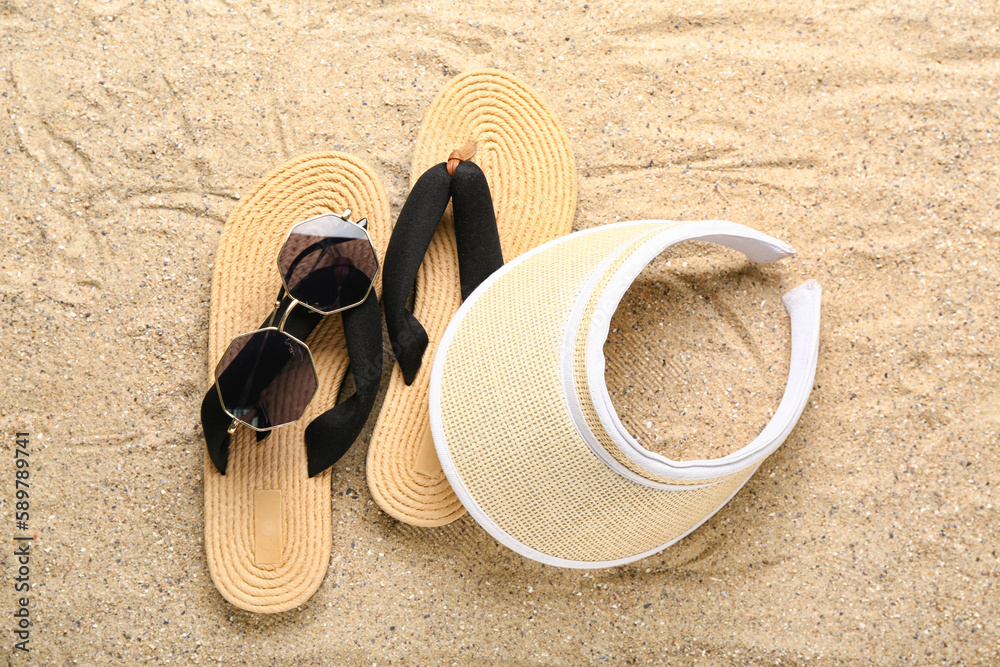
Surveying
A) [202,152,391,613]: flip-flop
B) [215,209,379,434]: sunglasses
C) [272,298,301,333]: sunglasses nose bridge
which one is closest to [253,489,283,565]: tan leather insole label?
[202,152,391,613]: flip-flop

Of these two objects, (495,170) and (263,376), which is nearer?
(263,376)

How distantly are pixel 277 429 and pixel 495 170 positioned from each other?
1.62 feet

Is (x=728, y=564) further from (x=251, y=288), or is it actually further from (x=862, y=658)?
(x=251, y=288)

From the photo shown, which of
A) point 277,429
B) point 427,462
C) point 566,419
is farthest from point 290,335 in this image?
point 566,419

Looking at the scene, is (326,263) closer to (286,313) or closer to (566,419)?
(286,313)

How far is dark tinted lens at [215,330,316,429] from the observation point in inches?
35.8

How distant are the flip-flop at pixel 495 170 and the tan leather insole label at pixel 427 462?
1.4 inches

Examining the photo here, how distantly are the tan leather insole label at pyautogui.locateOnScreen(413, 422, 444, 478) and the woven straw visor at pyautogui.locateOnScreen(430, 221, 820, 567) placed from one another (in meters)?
0.05

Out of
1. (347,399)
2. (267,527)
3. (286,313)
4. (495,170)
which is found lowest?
(267,527)

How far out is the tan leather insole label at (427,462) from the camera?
0.98m

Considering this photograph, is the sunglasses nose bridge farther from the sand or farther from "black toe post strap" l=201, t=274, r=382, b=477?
the sand

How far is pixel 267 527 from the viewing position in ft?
3.17

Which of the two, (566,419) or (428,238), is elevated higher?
(428,238)

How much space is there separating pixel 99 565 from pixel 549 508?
63 cm
